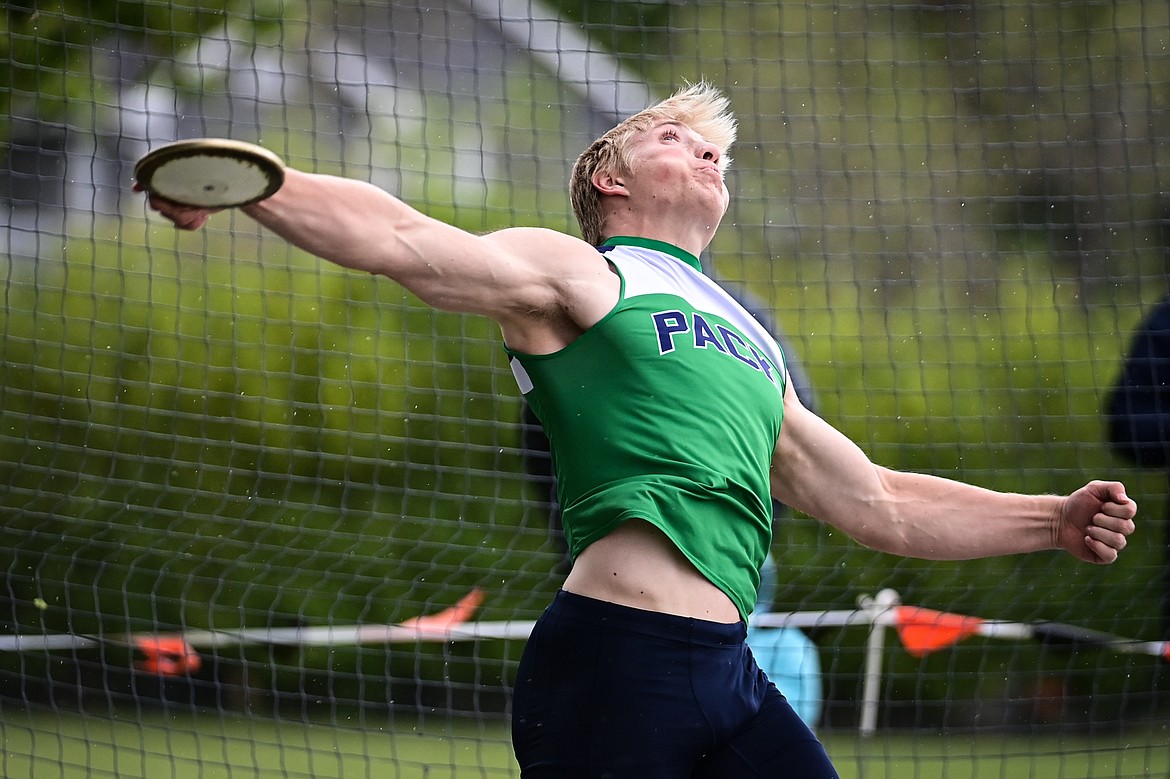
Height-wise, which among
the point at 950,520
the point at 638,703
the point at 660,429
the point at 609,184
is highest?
the point at 609,184

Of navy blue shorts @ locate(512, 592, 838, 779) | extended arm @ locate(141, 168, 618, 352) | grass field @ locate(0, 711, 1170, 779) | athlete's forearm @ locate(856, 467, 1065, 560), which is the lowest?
grass field @ locate(0, 711, 1170, 779)

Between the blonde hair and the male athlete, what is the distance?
0.21 m

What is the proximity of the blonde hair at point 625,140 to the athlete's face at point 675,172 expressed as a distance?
3 cm

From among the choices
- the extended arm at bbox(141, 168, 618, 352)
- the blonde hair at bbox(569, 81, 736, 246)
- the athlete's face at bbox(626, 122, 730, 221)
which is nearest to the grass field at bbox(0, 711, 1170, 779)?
the blonde hair at bbox(569, 81, 736, 246)

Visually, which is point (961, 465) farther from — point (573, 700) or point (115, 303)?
point (573, 700)

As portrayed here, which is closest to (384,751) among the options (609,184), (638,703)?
(609,184)

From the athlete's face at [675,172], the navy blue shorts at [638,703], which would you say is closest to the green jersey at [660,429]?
the navy blue shorts at [638,703]

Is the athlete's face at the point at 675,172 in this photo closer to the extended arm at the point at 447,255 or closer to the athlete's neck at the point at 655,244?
the athlete's neck at the point at 655,244

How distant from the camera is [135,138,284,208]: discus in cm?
181

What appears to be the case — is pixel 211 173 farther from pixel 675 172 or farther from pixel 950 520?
pixel 950 520

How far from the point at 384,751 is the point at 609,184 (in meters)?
4.09

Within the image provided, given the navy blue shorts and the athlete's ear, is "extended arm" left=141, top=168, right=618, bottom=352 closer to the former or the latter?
the athlete's ear

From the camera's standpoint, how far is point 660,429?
2336mm

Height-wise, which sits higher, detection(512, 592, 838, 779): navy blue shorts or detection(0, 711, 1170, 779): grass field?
detection(512, 592, 838, 779): navy blue shorts
